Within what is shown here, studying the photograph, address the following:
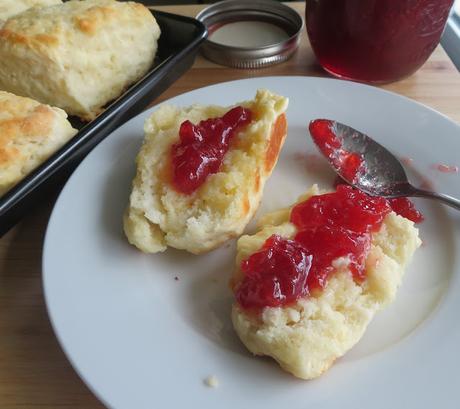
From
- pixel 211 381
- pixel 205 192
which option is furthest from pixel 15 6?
pixel 211 381

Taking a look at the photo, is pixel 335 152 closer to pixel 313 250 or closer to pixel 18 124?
pixel 313 250

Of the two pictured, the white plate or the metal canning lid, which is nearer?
the white plate

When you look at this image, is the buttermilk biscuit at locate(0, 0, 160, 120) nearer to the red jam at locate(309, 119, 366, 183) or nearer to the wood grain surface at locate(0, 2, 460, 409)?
the wood grain surface at locate(0, 2, 460, 409)

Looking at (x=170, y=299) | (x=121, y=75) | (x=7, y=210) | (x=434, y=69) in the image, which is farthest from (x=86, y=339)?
(x=434, y=69)

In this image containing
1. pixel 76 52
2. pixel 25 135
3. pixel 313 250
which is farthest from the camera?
pixel 76 52

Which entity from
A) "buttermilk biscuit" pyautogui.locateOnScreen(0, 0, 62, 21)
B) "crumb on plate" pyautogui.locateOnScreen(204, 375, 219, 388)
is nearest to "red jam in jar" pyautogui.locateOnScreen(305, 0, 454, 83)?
"buttermilk biscuit" pyautogui.locateOnScreen(0, 0, 62, 21)

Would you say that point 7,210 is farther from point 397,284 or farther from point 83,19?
point 397,284

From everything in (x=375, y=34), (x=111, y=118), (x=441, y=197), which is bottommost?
(x=111, y=118)

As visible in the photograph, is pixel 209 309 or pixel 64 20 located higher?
pixel 64 20
